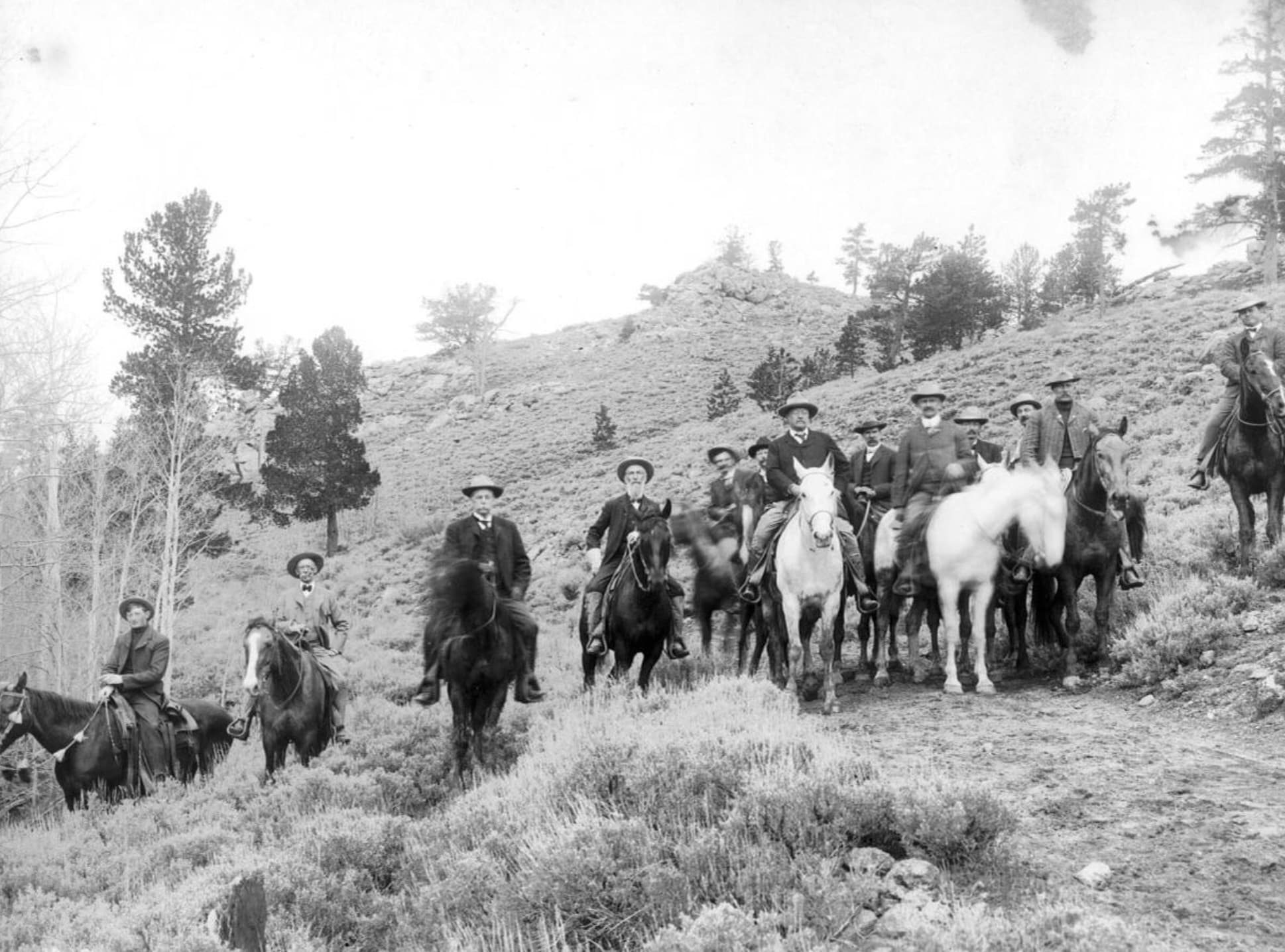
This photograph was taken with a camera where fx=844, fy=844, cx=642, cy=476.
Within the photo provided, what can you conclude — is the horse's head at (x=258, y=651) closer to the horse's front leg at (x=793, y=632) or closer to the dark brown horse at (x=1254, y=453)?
the horse's front leg at (x=793, y=632)

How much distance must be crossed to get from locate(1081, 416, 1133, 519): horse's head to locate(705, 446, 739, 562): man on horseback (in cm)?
426

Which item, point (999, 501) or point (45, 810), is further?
point (45, 810)

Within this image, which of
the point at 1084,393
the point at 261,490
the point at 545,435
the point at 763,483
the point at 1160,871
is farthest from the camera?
the point at 545,435

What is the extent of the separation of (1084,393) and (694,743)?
72.8 ft

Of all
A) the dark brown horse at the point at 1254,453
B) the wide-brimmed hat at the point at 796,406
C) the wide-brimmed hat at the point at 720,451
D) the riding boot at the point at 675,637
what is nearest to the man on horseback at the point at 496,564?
the riding boot at the point at 675,637

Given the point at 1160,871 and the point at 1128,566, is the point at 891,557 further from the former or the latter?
the point at 1160,871

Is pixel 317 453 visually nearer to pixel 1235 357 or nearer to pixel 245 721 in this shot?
pixel 245 721

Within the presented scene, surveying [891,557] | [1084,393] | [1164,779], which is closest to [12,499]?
[891,557]

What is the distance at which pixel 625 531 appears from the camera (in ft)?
28.9

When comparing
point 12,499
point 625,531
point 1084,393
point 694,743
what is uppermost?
point 1084,393

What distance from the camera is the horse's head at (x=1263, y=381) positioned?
8375 millimetres

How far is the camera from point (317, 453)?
102 feet

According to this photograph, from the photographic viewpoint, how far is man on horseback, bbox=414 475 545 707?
24.9ft

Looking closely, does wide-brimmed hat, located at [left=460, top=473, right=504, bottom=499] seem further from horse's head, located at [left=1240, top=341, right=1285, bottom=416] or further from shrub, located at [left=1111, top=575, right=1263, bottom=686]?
horse's head, located at [left=1240, top=341, right=1285, bottom=416]
